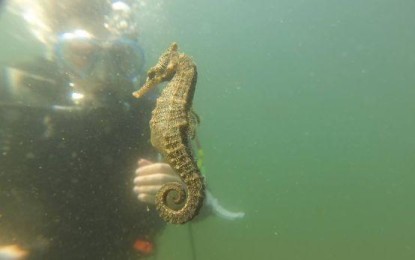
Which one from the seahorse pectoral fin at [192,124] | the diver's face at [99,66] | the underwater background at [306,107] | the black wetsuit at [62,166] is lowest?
the seahorse pectoral fin at [192,124]

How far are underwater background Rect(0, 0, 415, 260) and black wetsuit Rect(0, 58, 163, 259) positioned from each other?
584 cm

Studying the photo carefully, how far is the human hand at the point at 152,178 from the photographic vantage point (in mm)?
3766

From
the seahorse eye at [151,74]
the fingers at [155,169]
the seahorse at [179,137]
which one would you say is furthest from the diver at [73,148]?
the seahorse at [179,137]

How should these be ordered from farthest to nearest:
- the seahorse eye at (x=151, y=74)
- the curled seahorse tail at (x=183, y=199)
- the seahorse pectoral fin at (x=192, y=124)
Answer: the seahorse eye at (x=151, y=74), the seahorse pectoral fin at (x=192, y=124), the curled seahorse tail at (x=183, y=199)

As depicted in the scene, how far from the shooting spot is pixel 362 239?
14.3 m

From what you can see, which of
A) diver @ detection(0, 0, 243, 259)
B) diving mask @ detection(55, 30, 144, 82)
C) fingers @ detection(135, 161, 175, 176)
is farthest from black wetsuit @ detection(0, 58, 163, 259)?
fingers @ detection(135, 161, 175, 176)

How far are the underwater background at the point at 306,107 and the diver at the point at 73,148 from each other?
577cm

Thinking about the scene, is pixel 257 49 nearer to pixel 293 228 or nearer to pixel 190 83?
pixel 293 228

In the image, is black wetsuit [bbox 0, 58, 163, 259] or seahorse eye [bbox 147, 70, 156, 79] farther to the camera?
black wetsuit [bbox 0, 58, 163, 259]

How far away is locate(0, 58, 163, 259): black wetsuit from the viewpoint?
14.7 ft

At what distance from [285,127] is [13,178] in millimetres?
37919

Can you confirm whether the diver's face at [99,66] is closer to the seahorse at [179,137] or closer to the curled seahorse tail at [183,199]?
the seahorse at [179,137]

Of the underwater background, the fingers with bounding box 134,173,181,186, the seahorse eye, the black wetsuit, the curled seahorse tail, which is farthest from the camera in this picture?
the underwater background

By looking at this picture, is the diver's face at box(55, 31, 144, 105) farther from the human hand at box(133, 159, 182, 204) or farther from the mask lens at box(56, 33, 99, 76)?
the human hand at box(133, 159, 182, 204)
